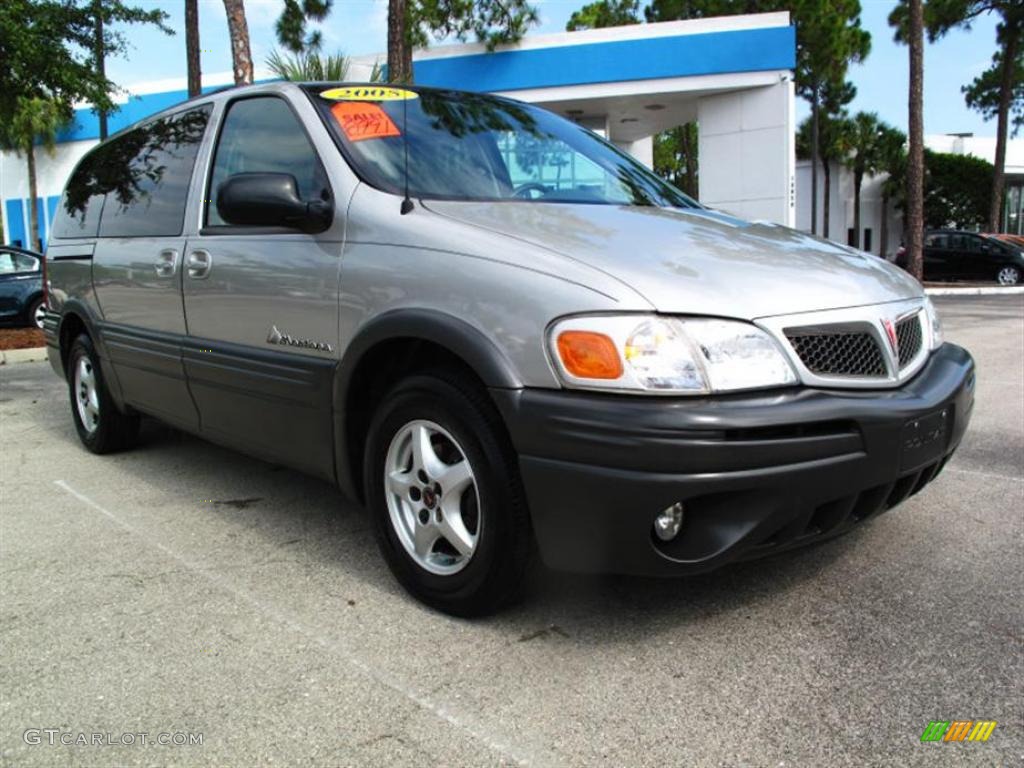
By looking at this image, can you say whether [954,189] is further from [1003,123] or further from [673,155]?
[673,155]

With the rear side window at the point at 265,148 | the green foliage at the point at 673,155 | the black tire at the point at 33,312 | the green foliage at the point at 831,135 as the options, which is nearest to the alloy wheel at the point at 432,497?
the rear side window at the point at 265,148

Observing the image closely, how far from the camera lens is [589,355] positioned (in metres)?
2.35

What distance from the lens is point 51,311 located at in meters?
5.42

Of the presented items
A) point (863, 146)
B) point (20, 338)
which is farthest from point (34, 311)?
point (863, 146)

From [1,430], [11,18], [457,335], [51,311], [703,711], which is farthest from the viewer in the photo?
[11,18]

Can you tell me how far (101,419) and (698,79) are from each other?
17.2 m

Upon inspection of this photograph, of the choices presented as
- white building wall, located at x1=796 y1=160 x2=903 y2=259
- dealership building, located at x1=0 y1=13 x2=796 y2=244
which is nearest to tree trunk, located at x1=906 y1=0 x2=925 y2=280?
dealership building, located at x1=0 y1=13 x2=796 y2=244

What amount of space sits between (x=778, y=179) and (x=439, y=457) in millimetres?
18569

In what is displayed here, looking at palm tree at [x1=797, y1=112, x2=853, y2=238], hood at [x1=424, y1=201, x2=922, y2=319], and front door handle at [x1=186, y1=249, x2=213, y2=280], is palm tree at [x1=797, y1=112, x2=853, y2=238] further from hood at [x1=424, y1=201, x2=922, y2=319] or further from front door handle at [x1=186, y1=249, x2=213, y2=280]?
front door handle at [x1=186, y1=249, x2=213, y2=280]

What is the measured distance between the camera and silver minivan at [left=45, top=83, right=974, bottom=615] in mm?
2334

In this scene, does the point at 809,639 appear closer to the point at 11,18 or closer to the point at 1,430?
the point at 1,430

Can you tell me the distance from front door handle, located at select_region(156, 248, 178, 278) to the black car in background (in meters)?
23.9

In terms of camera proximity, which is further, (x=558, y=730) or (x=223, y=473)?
(x=223, y=473)

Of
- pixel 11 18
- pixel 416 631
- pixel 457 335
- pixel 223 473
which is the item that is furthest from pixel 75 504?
pixel 11 18
